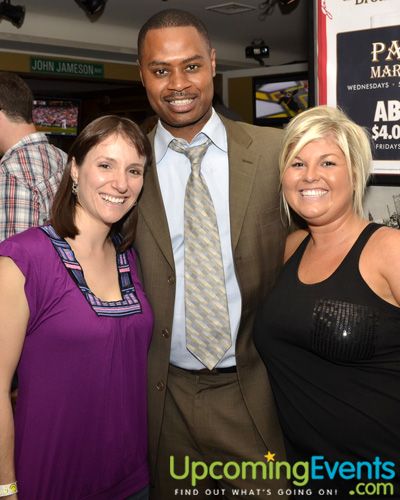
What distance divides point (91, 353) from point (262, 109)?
8.53 meters

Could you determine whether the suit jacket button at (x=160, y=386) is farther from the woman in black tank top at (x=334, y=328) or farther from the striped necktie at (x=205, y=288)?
the woman in black tank top at (x=334, y=328)

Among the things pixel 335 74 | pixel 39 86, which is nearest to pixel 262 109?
pixel 39 86

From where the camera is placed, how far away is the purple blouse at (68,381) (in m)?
1.77

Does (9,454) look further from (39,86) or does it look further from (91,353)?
(39,86)

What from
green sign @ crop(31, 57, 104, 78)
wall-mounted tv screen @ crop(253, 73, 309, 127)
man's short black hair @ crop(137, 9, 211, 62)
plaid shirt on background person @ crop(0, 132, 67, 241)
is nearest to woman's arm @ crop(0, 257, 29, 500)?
man's short black hair @ crop(137, 9, 211, 62)

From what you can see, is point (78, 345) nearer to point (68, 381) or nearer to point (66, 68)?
point (68, 381)

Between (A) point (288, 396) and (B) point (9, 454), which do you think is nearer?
(B) point (9, 454)

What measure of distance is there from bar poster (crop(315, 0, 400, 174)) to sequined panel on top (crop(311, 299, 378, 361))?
0.61 meters

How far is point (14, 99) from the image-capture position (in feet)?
11.6

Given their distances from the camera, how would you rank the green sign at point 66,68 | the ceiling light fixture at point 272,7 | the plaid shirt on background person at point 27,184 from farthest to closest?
the green sign at point 66,68
the ceiling light fixture at point 272,7
the plaid shirt on background person at point 27,184

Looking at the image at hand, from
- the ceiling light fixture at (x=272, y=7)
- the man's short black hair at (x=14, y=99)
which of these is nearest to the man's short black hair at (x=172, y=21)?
the man's short black hair at (x=14, y=99)

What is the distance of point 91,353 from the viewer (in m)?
1.79

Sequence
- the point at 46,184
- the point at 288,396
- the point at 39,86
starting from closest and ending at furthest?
the point at 288,396 → the point at 46,184 → the point at 39,86

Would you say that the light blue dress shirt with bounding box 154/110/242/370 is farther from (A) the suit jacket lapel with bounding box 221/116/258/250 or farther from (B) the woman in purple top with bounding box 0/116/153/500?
(B) the woman in purple top with bounding box 0/116/153/500
